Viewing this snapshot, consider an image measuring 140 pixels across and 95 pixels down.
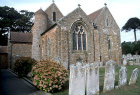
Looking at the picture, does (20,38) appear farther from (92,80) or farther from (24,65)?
(92,80)

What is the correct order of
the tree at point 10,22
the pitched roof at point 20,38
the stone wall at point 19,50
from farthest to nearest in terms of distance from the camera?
the tree at point 10,22, the pitched roof at point 20,38, the stone wall at point 19,50

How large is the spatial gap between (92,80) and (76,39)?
13.6 metres

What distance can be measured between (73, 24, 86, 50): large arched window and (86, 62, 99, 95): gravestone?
1275 centimetres

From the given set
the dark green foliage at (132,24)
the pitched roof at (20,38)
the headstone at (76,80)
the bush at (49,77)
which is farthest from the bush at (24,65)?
the dark green foliage at (132,24)

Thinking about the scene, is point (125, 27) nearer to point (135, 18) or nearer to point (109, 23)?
point (135, 18)

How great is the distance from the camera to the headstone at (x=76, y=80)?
6844mm

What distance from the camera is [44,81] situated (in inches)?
307

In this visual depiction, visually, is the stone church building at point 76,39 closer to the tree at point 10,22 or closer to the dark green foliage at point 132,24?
the tree at point 10,22

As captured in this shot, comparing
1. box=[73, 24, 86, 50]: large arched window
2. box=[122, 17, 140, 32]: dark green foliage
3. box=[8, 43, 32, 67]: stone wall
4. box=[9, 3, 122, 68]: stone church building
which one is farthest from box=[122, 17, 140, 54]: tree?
box=[8, 43, 32, 67]: stone wall

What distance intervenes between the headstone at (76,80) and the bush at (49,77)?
4.42ft

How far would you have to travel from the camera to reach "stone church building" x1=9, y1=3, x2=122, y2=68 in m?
19.0

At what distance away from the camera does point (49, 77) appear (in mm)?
7801

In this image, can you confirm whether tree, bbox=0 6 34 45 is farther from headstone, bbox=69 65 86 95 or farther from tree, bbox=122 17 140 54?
tree, bbox=122 17 140 54

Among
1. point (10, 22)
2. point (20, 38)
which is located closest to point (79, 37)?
point (20, 38)
